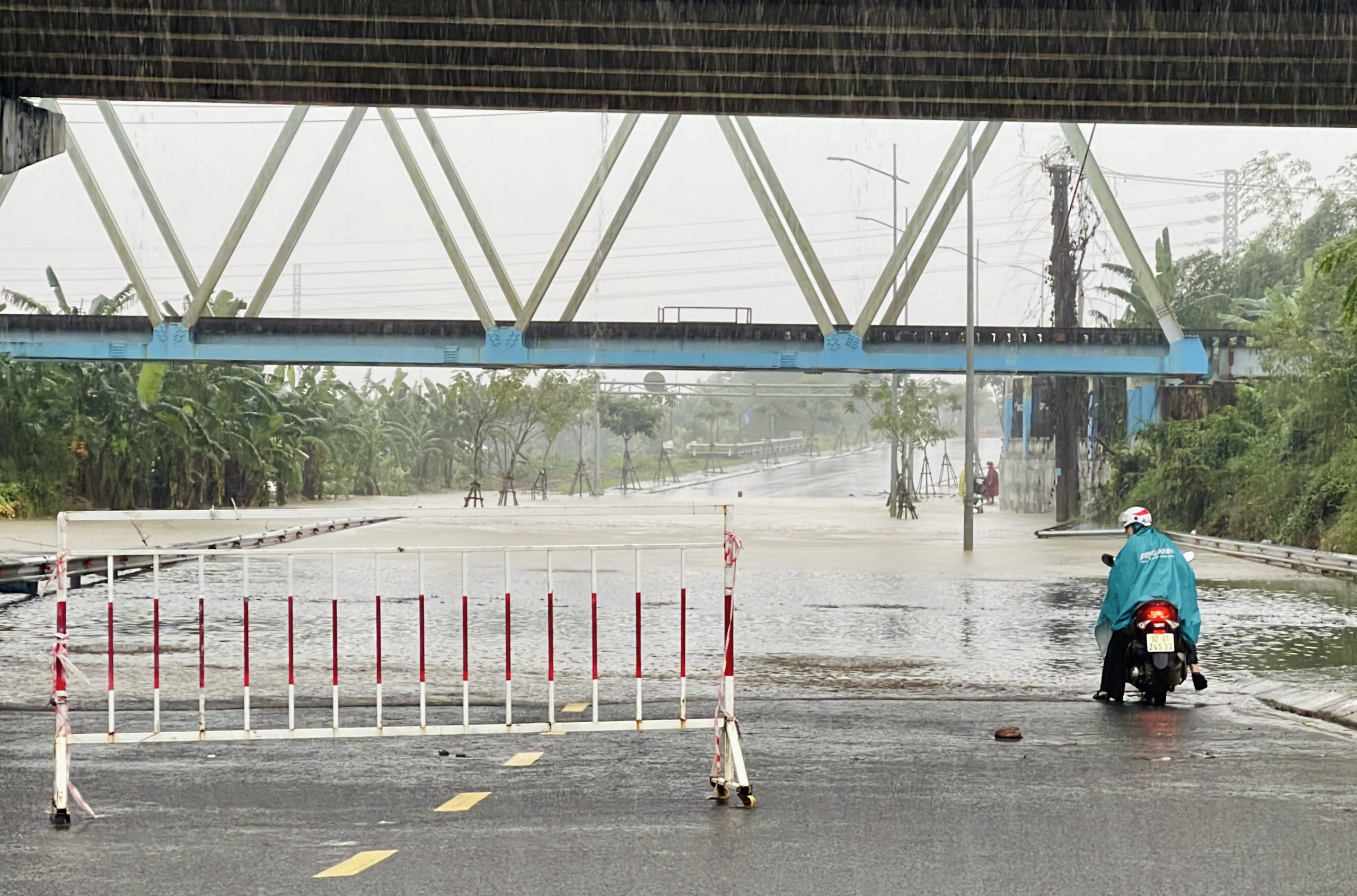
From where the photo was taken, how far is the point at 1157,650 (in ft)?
36.0

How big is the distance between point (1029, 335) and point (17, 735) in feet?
102

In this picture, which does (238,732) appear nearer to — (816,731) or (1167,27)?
(816,731)

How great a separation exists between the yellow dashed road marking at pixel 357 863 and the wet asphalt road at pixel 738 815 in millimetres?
49

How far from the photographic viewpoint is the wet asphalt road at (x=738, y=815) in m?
6.21

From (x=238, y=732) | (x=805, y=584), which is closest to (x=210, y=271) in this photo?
(x=805, y=584)

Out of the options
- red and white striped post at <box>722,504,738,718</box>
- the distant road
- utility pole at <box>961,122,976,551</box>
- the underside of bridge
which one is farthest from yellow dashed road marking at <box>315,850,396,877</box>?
the distant road

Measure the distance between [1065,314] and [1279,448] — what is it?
12.1 m

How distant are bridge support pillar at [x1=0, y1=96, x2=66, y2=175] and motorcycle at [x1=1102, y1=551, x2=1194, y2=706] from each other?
918cm

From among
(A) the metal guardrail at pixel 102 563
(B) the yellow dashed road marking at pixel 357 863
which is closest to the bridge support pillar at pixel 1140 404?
(A) the metal guardrail at pixel 102 563

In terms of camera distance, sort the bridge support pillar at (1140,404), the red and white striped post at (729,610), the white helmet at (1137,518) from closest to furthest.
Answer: the red and white striped post at (729,610), the white helmet at (1137,518), the bridge support pillar at (1140,404)

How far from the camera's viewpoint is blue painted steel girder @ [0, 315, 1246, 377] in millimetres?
37406

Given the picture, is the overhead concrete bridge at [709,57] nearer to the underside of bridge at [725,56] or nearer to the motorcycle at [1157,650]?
the underside of bridge at [725,56]

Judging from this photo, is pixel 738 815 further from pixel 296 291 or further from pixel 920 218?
pixel 296 291

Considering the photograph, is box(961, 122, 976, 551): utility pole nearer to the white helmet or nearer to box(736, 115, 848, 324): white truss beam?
box(736, 115, 848, 324): white truss beam
